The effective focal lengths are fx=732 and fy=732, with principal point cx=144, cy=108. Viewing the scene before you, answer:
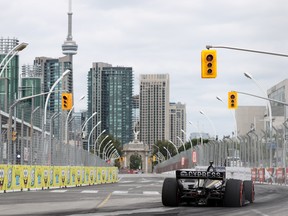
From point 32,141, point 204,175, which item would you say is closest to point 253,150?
point 32,141

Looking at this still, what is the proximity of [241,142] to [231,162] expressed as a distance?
1.93 m

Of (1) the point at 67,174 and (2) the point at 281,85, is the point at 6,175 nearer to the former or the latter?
(1) the point at 67,174

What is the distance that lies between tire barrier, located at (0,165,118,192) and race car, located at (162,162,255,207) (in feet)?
51.3

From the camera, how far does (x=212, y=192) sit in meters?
21.2

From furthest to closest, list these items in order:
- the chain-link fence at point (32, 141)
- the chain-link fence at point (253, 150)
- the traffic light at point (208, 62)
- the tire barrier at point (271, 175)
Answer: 1. the chain-link fence at point (253, 150)
2. the tire barrier at point (271, 175)
3. the chain-link fence at point (32, 141)
4. the traffic light at point (208, 62)

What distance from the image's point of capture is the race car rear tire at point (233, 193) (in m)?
20.9

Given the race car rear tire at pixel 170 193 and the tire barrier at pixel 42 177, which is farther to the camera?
the tire barrier at pixel 42 177

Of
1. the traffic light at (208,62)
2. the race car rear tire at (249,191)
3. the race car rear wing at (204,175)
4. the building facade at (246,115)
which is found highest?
the building facade at (246,115)

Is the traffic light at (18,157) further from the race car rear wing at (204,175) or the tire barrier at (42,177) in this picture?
the race car rear wing at (204,175)

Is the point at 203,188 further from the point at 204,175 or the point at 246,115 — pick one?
the point at 246,115

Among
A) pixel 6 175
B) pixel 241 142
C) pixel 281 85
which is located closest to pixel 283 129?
pixel 241 142

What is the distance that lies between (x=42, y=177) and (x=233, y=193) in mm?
22708

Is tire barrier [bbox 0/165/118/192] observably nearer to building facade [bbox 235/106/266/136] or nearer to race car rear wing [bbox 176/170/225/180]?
race car rear wing [bbox 176/170/225/180]

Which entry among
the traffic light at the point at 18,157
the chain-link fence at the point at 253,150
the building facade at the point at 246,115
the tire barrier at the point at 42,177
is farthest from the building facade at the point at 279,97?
the traffic light at the point at 18,157
